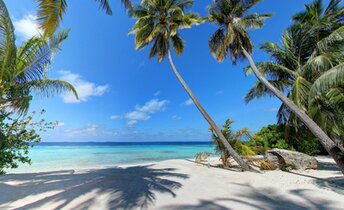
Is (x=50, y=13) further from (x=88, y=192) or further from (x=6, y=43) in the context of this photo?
(x=88, y=192)

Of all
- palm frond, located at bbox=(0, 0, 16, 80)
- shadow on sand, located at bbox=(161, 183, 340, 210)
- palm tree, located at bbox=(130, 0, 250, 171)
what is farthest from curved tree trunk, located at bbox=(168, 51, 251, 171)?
palm frond, located at bbox=(0, 0, 16, 80)

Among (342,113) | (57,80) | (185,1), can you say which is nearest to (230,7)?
(185,1)

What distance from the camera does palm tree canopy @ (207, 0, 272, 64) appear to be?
10.5 metres

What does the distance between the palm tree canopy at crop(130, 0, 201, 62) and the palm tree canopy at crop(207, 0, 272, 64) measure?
65.2 inches

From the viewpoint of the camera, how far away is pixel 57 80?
847 centimetres

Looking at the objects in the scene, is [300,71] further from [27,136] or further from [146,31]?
[27,136]

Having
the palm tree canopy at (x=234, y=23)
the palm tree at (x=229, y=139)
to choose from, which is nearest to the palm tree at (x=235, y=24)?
the palm tree canopy at (x=234, y=23)

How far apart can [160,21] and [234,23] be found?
4.42 metres

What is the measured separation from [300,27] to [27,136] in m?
13.8

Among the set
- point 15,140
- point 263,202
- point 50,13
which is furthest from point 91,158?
point 263,202

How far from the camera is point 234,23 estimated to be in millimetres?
10508

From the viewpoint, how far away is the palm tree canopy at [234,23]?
1048cm

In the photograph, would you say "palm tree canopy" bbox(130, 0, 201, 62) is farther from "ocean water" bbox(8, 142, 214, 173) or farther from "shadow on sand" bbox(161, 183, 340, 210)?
"shadow on sand" bbox(161, 183, 340, 210)

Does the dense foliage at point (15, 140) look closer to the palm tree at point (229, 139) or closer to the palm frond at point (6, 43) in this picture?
the palm frond at point (6, 43)
